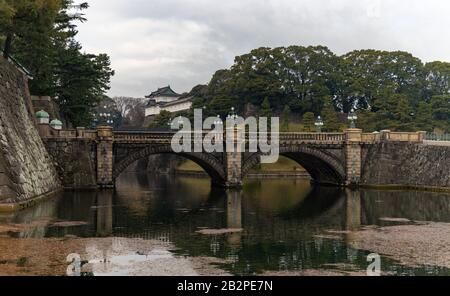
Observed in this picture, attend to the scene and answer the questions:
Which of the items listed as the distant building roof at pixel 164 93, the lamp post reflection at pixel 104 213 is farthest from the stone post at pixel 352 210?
the distant building roof at pixel 164 93

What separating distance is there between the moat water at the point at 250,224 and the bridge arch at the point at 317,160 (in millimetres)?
6346

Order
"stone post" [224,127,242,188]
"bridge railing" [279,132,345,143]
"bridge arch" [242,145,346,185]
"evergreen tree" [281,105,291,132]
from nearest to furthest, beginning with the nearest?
"stone post" [224,127,242,188], "bridge arch" [242,145,346,185], "bridge railing" [279,132,345,143], "evergreen tree" [281,105,291,132]

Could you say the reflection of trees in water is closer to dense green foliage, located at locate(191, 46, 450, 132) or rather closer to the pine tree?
the pine tree

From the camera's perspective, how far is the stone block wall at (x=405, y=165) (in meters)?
54.2

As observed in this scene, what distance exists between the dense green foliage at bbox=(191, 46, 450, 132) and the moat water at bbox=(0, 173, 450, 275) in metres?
54.7

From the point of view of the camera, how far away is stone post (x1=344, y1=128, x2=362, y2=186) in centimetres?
6112

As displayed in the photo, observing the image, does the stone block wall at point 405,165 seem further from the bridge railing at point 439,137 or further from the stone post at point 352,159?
the bridge railing at point 439,137

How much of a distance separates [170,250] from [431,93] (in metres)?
97.2

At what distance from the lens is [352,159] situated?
6109 centimetres

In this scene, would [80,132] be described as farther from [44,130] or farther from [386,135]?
[386,135]

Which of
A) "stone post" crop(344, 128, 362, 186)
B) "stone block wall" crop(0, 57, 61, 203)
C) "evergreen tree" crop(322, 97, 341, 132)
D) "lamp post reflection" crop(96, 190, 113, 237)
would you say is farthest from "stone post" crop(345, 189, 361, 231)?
"evergreen tree" crop(322, 97, 341, 132)

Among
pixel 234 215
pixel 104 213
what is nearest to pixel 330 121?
pixel 234 215

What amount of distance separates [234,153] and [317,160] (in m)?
10.8

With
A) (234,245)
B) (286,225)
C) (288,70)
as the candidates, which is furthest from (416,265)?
(288,70)
